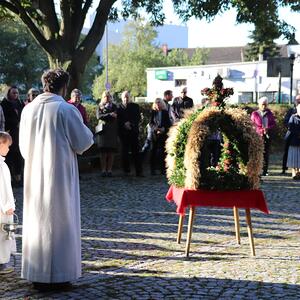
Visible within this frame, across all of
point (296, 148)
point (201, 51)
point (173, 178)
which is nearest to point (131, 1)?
point (296, 148)

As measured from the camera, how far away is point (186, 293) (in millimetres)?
5707

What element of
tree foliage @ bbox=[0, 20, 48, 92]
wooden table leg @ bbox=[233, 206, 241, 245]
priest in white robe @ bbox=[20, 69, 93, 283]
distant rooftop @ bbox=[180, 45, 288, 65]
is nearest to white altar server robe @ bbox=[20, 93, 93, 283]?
priest in white robe @ bbox=[20, 69, 93, 283]

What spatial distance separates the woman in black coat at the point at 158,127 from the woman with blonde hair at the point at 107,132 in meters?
0.96

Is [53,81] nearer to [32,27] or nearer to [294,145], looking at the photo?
[294,145]

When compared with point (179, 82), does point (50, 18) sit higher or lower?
lower

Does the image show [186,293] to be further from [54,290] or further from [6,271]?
[6,271]

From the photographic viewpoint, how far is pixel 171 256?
7266 mm

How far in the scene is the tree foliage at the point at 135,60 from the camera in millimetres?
76375

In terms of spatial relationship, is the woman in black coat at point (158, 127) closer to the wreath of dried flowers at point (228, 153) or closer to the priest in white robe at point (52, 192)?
the wreath of dried flowers at point (228, 153)

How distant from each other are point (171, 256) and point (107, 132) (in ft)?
25.0

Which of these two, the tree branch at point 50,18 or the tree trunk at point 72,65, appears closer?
the tree trunk at point 72,65

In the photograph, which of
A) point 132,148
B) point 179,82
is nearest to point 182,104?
point 132,148

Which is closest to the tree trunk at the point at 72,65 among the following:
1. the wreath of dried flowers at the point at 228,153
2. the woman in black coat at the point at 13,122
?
the woman in black coat at the point at 13,122

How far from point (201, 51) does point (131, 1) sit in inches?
2694
